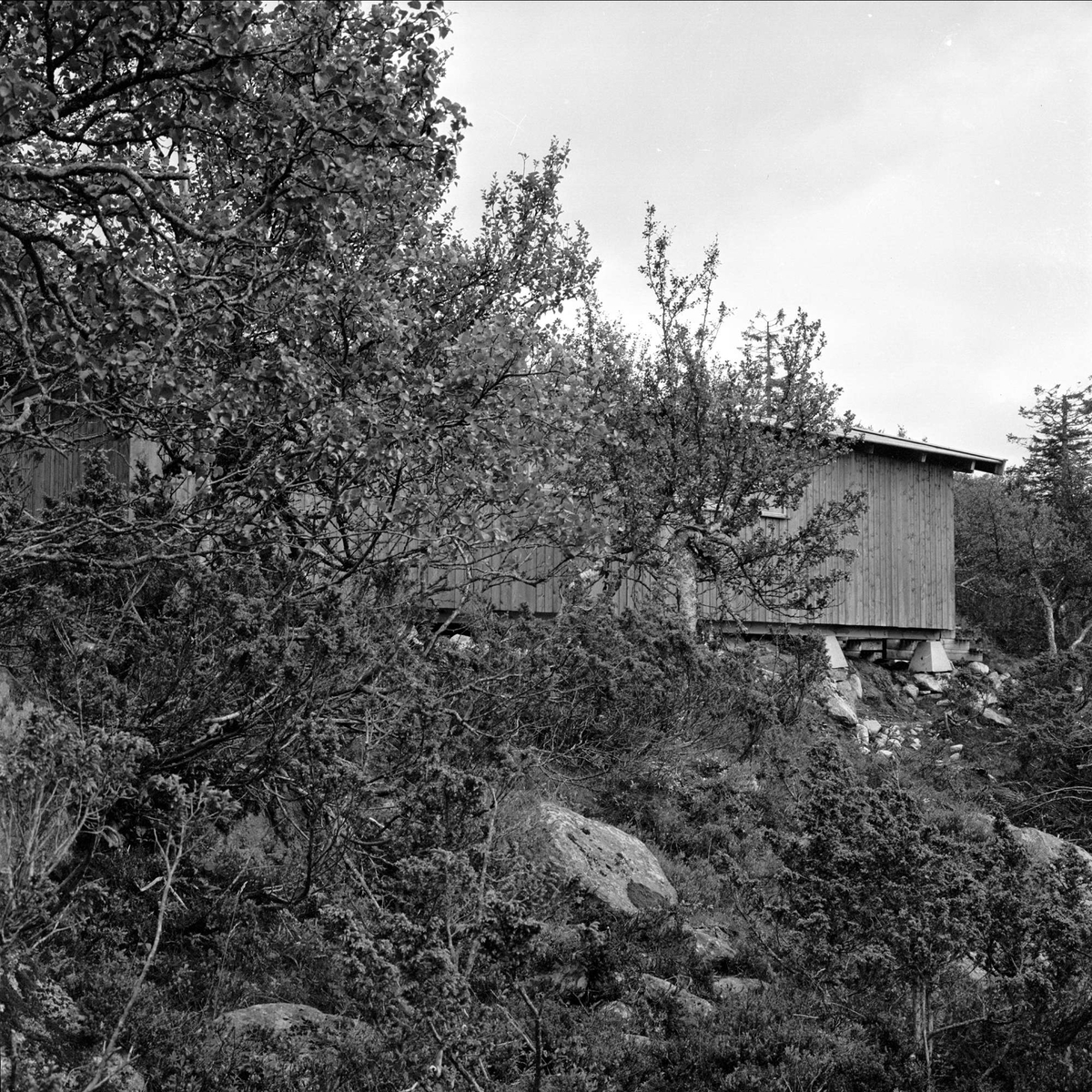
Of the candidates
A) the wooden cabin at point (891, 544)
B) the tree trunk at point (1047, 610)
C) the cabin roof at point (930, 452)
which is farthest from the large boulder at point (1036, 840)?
the tree trunk at point (1047, 610)

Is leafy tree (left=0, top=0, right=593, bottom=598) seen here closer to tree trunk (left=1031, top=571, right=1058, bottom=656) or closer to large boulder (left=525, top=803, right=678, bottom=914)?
large boulder (left=525, top=803, right=678, bottom=914)

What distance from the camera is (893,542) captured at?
19000mm

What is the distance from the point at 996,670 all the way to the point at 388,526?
57.0 feet

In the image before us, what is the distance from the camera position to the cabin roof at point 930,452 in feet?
59.4

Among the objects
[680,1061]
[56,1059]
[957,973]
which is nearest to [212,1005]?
[56,1059]

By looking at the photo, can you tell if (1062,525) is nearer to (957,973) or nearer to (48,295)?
(957,973)

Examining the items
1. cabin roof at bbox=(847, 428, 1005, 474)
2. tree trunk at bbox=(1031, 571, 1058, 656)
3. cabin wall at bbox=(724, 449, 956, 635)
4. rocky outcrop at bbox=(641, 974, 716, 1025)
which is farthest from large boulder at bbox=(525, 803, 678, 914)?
tree trunk at bbox=(1031, 571, 1058, 656)

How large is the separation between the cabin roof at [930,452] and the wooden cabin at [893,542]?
19mm

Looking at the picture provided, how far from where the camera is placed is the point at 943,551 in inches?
787

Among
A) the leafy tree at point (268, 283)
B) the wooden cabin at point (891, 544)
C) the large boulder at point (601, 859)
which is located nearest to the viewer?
the leafy tree at point (268, 283)

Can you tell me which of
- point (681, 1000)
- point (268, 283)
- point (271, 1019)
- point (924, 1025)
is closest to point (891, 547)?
point (681, 1000)

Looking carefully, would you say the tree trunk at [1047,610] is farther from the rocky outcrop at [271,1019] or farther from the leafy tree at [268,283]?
the rocky outcrop at [271,1019]

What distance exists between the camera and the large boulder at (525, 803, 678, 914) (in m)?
6.69

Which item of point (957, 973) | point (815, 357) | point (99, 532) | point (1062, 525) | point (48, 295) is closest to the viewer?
point (48, 295)
